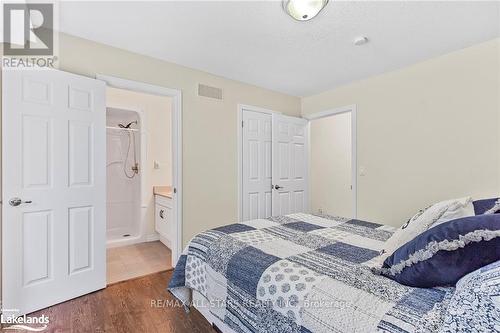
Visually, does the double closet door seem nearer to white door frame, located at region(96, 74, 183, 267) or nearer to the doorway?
white door frame, located at region(96, 74, 183, 267)

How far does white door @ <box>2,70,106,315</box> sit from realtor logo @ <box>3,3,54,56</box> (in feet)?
0.92

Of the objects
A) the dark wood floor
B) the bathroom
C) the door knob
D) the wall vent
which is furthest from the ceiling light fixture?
the bathroom

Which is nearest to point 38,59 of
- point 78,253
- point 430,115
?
point 78,253

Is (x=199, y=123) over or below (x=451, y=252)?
over

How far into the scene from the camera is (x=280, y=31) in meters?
2.20

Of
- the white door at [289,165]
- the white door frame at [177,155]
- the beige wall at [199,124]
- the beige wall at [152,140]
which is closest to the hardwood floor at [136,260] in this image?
the white door frame at [177,155]

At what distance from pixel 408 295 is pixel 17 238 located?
8.75 ft

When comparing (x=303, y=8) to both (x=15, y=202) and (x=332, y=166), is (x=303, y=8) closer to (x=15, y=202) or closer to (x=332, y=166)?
(x=15, y=202)

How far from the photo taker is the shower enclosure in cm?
402

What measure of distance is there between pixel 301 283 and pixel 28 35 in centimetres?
288

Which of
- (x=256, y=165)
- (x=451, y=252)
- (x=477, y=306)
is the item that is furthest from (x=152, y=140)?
(x=477, y=306)

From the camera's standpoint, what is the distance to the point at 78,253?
7.33 ft

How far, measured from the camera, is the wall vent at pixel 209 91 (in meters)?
3.12

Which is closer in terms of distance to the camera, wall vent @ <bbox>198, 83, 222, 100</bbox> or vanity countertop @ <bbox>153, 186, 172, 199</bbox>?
wall vent @ <bbox>198, 83, 222, 100</bbox>
